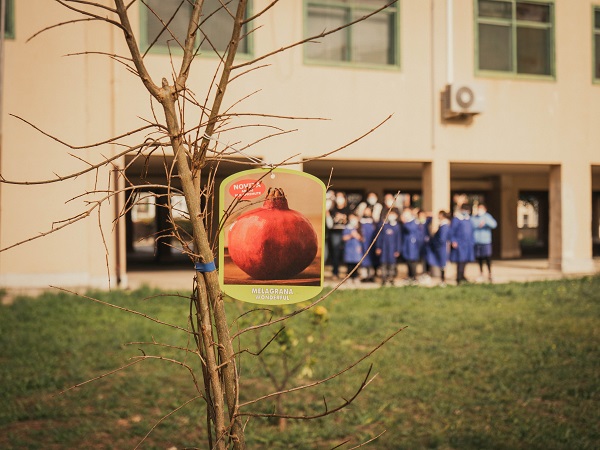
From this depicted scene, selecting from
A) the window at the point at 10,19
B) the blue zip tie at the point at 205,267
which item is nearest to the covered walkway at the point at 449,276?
the window at the point at 10,19

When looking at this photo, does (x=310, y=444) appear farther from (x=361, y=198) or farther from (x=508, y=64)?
(x=361, y=198)

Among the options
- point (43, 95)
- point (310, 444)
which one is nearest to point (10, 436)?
point (310, 444)

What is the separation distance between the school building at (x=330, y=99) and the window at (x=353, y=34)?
27 millimetres

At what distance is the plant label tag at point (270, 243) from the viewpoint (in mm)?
1717

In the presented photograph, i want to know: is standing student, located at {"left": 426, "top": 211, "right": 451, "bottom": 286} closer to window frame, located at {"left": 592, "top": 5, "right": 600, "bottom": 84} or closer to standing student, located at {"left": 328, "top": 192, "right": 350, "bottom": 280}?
standing student, located at {"left": 328, "top": 192, "right": 350, "bottom": 280}

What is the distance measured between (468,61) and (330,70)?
3.02 metres

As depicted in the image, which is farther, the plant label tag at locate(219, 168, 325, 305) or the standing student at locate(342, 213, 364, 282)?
the standing student at locate(342, 213, 364, 282)

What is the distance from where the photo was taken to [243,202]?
1766 mm

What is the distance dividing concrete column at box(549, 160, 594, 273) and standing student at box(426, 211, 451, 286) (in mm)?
3202

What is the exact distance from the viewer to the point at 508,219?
71.0ft

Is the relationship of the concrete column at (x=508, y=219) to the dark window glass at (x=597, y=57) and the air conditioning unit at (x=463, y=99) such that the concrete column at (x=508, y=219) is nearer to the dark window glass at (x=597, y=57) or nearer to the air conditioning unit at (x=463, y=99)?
the dark window glass at (x=597, y=57)

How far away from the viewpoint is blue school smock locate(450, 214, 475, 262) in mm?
12820

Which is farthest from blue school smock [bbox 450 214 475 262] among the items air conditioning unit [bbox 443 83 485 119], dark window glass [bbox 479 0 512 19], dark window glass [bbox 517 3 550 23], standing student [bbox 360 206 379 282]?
dark window glass [bbox 517 3 550 23]

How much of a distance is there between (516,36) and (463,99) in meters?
A: 2.43
